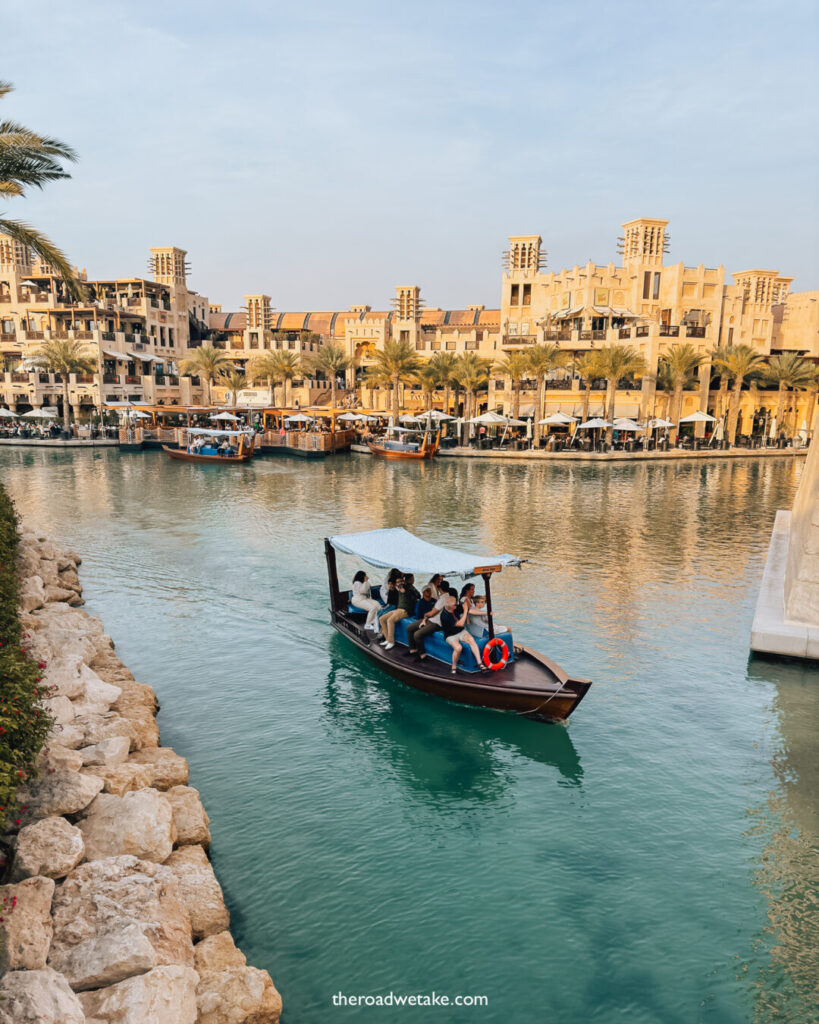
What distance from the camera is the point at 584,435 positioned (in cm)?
6650

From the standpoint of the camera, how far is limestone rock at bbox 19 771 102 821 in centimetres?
800

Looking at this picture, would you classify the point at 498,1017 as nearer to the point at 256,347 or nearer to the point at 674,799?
the point at 674,799

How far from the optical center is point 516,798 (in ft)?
34.2

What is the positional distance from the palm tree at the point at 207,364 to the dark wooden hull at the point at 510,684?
7035 cm

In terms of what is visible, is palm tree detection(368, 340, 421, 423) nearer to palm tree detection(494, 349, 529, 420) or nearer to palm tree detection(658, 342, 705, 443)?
palm tree detection(494, 349, 529, 420)

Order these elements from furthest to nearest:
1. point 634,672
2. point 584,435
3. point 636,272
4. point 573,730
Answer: point 636,272 < point 584,435 < point 634,672 < point 573,730

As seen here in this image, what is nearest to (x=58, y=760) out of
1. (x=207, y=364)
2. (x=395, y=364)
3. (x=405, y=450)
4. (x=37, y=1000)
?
(x=37, y=1000)

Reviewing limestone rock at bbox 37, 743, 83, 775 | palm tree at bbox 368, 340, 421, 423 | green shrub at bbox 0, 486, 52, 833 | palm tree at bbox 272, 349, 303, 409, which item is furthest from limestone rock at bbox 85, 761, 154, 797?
palm tree at bbox 272, 349, 303, 409

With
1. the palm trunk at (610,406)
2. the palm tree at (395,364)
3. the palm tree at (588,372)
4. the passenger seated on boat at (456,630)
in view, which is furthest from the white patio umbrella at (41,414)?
the passenger seated on boat at (456,630)

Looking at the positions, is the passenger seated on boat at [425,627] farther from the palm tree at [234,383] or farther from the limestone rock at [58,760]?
the palm tree at [234,383]

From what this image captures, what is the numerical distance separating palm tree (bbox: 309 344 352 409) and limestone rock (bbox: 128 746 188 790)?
70.0 meters

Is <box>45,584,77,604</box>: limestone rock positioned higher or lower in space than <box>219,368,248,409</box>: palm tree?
lower

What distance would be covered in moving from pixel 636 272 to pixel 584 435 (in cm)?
1829

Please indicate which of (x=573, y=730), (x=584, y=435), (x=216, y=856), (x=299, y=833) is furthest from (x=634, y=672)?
(x=584, y=435)
